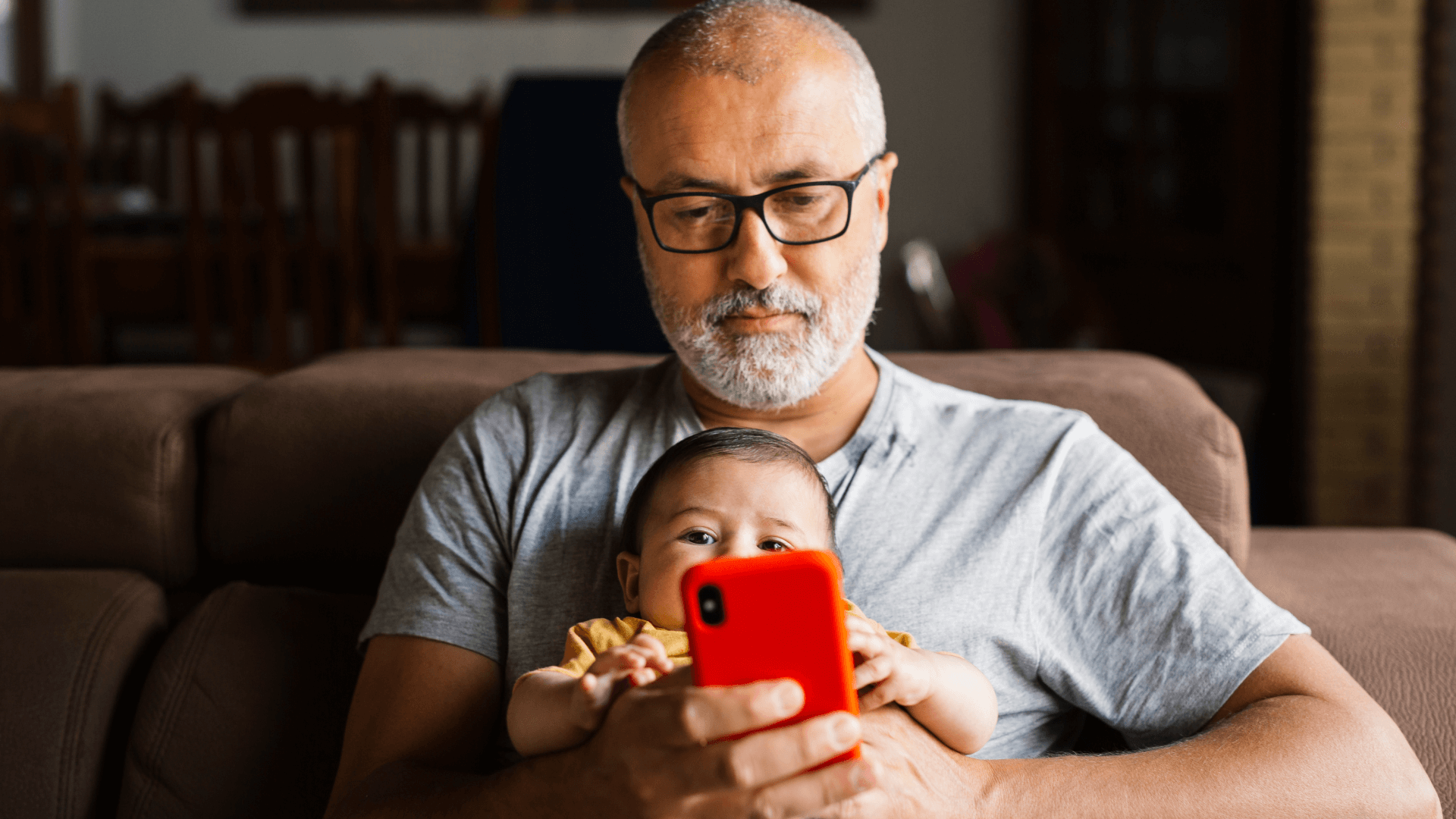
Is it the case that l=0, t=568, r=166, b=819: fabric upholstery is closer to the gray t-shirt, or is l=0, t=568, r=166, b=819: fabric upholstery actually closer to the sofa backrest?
the sofa backrest

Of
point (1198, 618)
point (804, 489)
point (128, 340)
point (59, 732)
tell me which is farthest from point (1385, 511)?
point (128, 340)

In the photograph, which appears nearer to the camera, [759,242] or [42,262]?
[759,242]

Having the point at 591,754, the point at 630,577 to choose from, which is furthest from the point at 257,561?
the point at 591,754

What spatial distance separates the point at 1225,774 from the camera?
91cm

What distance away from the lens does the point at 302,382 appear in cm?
137

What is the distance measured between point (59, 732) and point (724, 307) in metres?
0.82

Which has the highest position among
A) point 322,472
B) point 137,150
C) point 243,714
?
point 137,150

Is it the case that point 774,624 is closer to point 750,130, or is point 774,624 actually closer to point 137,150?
point 750,130

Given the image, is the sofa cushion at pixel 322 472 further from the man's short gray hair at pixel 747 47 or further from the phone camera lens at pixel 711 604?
the phone camera lens at pixel 711 604

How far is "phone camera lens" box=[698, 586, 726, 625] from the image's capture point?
2.45 ft

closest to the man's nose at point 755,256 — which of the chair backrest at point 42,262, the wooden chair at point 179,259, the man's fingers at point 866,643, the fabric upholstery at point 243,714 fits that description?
the man's fingers at point 866,643

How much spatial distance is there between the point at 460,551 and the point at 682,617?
273 millimetres

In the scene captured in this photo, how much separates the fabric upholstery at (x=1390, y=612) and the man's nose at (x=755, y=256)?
0.66m

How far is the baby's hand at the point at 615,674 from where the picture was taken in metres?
0.81
